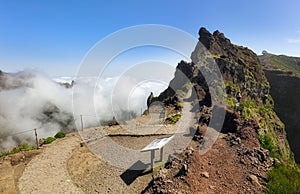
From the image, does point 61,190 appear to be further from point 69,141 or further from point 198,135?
point 198,135

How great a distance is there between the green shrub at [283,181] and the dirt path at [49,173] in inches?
298

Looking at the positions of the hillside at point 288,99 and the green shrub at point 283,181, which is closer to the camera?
the green shrub at point 283,181

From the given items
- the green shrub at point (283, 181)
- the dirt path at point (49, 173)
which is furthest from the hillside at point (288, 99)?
the dirt path at point (49, 173)

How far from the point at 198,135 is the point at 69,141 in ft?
29.3

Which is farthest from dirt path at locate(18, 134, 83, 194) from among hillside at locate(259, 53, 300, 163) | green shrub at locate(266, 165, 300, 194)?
hillside at locate(259, 53, 300, 163)

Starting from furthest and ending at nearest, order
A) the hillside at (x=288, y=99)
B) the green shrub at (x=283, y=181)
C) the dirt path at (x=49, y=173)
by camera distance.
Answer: the hillside at (x=288, y=99)
the dirt path at (x=49, y=173)
the green shrub at (x=283, y=181)

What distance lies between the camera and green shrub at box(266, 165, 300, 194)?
280 inches

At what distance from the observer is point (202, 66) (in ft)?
125

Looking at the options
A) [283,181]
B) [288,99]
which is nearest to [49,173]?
[283,181]

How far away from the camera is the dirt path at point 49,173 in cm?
842

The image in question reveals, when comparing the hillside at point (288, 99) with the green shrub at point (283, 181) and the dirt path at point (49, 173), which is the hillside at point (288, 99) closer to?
the green shrub at point (283, 181)

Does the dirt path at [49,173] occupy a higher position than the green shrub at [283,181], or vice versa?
the green shrub at [283,181]

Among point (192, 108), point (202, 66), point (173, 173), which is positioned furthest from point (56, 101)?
point (173, 173)

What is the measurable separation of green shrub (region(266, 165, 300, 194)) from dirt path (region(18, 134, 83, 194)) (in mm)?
7581
